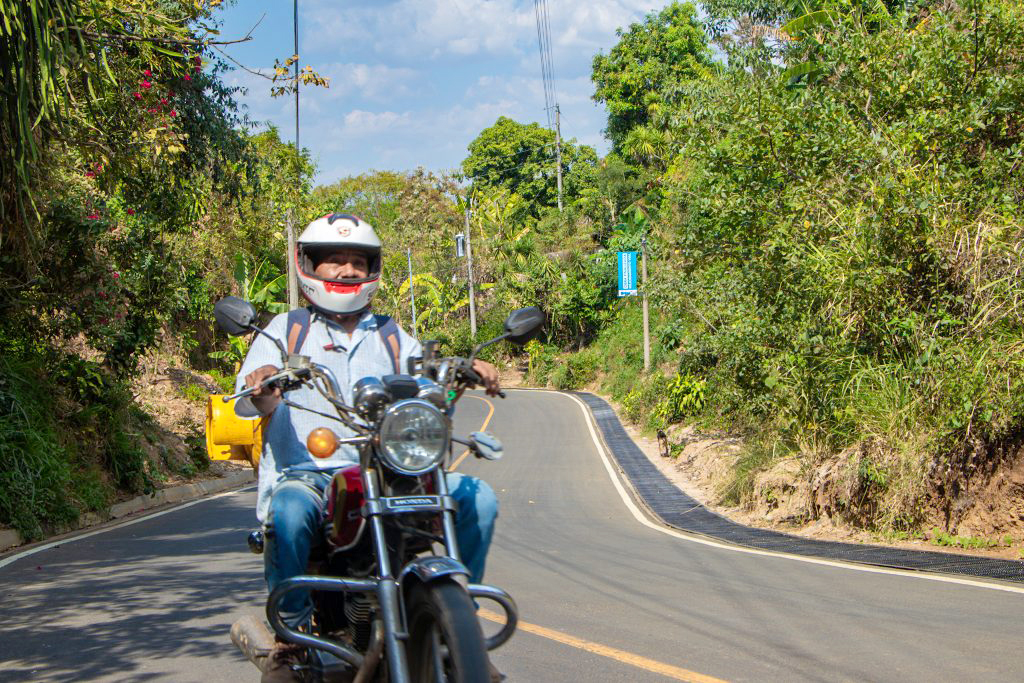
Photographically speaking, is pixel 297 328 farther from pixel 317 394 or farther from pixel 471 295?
pixel 471 295

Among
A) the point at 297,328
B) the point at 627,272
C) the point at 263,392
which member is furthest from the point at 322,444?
the point at 627,272

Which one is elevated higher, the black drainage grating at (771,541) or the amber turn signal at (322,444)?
the amber turn signal at (322,444)

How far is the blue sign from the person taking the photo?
43.1m

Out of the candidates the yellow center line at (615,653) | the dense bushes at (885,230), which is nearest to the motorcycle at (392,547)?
the yellow center line at (615,653)

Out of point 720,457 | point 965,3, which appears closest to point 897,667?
point 965,3

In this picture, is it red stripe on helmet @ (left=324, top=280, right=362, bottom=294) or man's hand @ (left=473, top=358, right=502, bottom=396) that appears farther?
red stripe on helmet @ (left=324, top=280, right=362, bottom=294)

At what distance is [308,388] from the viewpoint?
444cm

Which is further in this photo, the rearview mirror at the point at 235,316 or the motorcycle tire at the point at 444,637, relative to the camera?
the rearview mirror at the point at 235,316

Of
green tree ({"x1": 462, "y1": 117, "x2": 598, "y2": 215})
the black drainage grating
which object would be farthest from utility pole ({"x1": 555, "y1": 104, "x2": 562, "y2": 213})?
the black drainage grating

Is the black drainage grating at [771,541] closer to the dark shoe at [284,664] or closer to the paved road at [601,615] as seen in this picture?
the paved road at [601,615]

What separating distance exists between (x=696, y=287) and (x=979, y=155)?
10107mm

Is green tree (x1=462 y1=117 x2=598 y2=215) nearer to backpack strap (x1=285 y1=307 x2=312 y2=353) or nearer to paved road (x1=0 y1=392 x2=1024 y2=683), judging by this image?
paved road (x1=0 y1=392 x2=1024 y2=683)

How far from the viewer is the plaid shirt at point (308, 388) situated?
4.49 m

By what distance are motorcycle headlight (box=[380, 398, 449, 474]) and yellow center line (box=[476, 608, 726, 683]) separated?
9.31 feet
